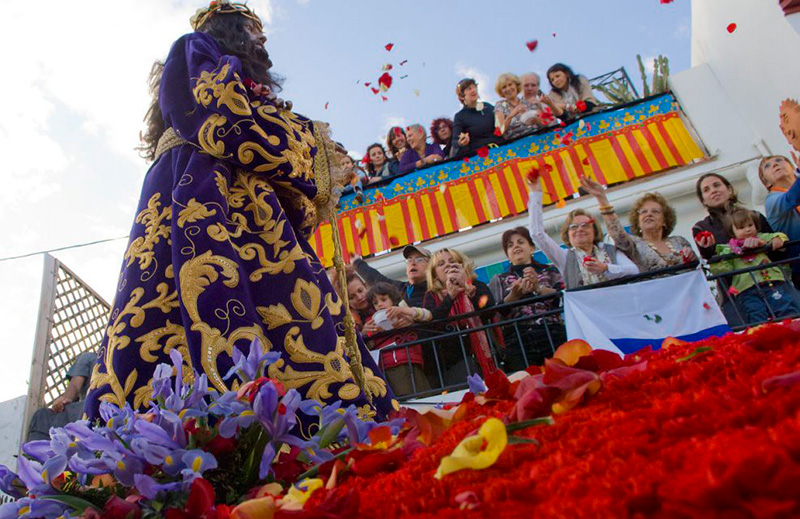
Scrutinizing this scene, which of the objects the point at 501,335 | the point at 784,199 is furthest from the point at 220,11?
the point at 784,199

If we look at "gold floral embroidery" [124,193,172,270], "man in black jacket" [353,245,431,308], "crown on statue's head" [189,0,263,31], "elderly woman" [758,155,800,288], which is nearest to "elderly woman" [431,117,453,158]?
"man in black jacket" [353,245,431,308]

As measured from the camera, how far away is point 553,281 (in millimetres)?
5039

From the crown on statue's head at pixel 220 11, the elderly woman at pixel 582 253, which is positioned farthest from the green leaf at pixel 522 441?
the elderly woman at pixel 582 253

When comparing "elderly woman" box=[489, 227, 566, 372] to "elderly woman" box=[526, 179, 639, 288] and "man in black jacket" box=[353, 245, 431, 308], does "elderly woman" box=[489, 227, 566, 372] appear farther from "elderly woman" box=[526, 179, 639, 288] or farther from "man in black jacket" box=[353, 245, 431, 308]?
"man in black jacket" box=[353, 245, 431, 308]

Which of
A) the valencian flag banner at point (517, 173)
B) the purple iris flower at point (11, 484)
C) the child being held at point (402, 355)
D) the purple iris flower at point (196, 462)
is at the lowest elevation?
the purple iris flower at point (196, 462)

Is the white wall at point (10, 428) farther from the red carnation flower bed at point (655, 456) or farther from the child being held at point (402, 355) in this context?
the red carnation flower bed at point (655, 456)

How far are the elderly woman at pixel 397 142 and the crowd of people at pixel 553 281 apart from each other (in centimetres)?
352

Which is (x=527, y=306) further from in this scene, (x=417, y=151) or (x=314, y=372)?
(x=417, y=151)

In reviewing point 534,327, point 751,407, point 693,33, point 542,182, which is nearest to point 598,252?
point 534,327

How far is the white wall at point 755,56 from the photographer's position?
5445 millimetres

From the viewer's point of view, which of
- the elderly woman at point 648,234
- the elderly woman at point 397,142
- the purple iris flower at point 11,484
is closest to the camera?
the purple iris flower at point 11,484

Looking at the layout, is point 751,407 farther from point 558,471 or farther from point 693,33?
point 693,33

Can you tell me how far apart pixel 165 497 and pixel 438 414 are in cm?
46

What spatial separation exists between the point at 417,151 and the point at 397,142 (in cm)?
30
